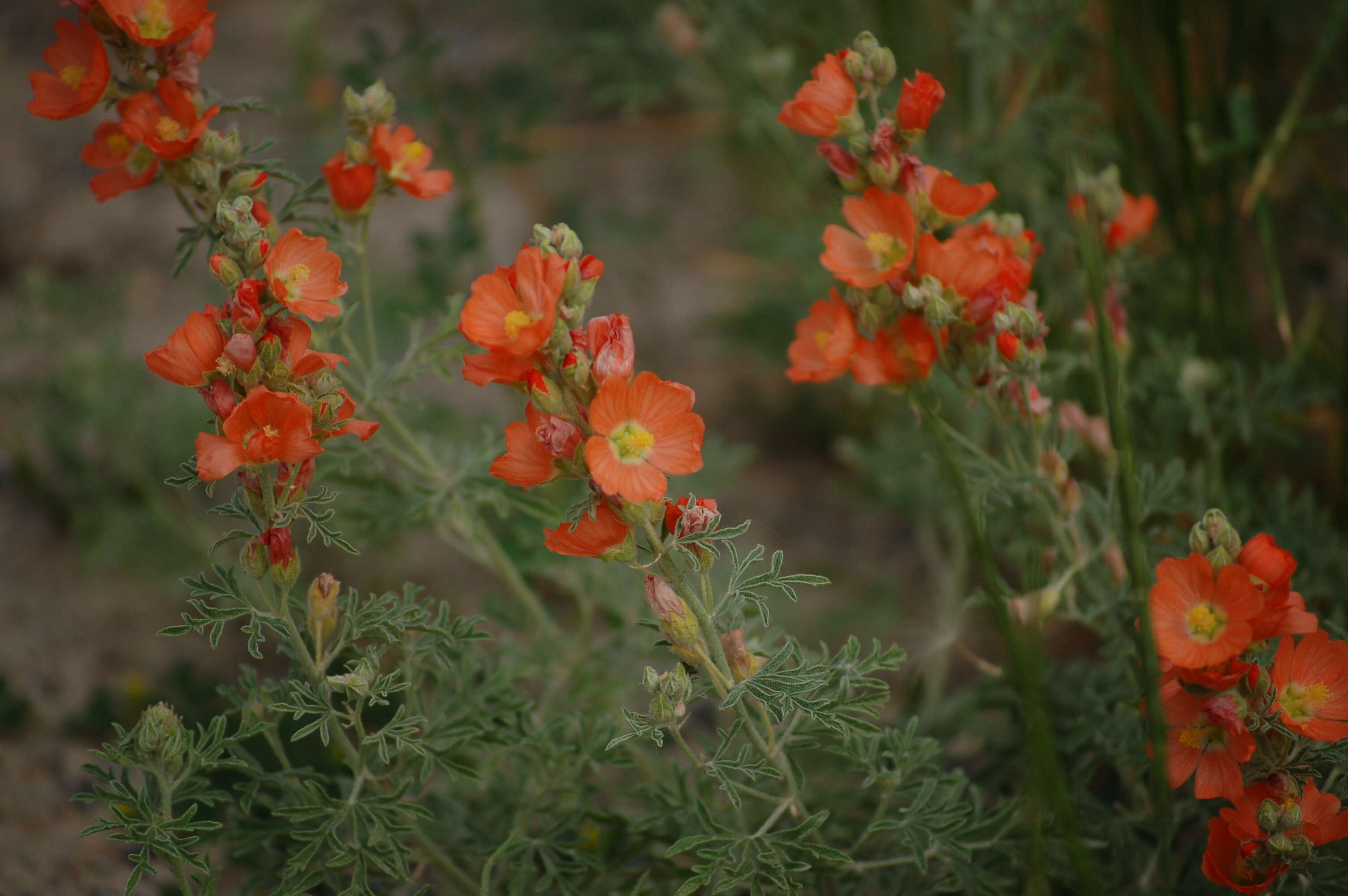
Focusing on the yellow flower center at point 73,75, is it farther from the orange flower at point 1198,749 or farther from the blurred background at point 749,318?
the orange flower at point 1198,749

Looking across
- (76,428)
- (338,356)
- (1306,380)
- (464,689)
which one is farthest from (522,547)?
(1306,380)

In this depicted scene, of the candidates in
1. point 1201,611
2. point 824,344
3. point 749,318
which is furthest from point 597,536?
point 749,318

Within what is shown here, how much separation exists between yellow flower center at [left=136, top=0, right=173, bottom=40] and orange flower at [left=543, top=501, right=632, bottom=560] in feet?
2.48

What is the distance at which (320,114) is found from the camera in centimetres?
262

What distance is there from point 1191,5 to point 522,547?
5.56ft

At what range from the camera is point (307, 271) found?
1071mm

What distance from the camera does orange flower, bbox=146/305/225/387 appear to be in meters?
0.95

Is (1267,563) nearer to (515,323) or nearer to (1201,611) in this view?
Result: (1201,611)

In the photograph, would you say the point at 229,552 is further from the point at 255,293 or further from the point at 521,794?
the point at 255,293

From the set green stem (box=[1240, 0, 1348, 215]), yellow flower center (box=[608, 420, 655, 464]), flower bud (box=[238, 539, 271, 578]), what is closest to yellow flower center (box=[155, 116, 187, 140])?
flower bud (box=[238, 539, 271, 578])

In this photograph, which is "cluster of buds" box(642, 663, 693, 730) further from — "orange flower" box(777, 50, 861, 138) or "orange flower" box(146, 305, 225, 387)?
"orange flower" box(777, 50, 861, 138)

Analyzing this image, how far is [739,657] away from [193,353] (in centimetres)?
65

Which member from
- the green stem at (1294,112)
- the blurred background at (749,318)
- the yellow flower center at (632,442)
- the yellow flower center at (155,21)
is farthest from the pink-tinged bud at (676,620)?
the green stem at (1294,112)

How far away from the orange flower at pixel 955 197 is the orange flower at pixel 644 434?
411 mm
